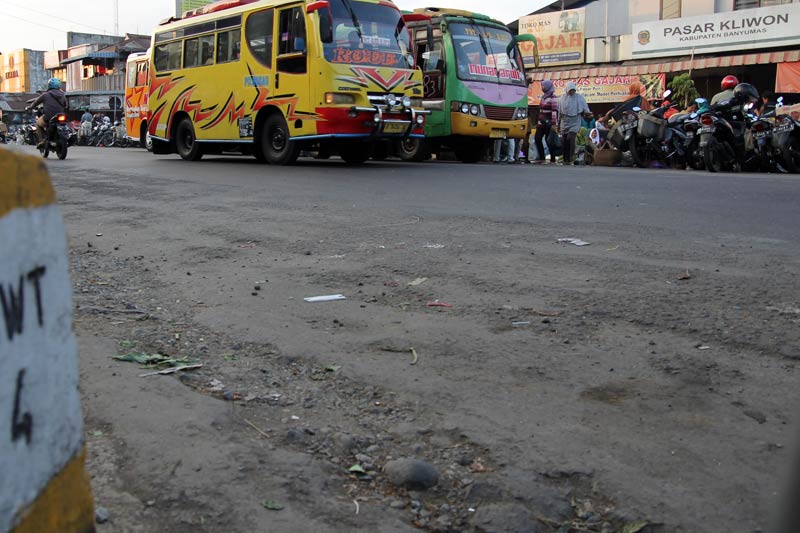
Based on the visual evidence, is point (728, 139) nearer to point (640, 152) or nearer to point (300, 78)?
point (640, 152)

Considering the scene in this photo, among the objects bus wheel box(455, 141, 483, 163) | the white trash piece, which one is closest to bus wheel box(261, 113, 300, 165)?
bus wheel box(455, 141, 483, 163)

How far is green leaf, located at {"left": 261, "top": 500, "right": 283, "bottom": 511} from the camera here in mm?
2037

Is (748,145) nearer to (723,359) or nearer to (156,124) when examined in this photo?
(723,359)

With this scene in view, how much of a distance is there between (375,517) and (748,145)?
11.6 m

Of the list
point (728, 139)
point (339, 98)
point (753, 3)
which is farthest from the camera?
point (753, 3)

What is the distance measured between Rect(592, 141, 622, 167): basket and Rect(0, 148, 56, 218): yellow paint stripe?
48.3 ft

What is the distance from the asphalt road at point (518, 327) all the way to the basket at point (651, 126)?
5.98 meters

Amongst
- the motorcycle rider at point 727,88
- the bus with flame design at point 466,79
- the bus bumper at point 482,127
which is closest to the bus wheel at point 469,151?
the bus with flame design at point 466,79

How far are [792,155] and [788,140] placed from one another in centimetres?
23

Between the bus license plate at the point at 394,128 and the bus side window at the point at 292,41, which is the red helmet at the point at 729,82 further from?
the bus side window at the point at 292,41

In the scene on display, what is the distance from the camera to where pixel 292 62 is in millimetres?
13062

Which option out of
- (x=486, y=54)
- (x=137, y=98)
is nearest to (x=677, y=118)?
(x=486, y=54)

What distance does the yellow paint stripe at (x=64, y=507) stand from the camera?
1302 mm

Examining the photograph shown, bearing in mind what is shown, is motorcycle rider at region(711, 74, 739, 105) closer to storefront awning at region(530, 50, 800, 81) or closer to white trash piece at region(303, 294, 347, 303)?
white trash piece at region(303, 294, 347, 303)
